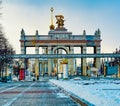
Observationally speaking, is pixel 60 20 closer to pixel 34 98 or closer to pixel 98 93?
pixel 34 98

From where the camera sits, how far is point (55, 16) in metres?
188

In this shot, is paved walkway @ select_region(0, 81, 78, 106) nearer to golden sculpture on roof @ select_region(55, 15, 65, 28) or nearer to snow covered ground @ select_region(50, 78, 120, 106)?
snow covered ground @ select_region(50, 78, 120, 106)

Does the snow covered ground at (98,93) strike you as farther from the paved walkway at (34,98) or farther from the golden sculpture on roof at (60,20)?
the golden sculpture on roof at (60,20)

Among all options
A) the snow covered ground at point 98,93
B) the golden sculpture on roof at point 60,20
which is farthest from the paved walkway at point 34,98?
the golden sculpture on roof at point 60,20

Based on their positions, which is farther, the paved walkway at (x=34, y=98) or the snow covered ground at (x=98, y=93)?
the paved walkway at (x=34, y=98)

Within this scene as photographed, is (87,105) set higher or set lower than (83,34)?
lower

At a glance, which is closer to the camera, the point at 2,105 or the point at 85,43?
the point at 2,105

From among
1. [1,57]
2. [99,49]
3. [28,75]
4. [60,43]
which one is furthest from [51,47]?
A: [1,57]

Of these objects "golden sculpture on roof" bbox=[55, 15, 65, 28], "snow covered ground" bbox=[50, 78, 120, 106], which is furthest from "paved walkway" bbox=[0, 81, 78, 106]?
"golden sculpture on roof" bbox=[55, 15, 65, 28]

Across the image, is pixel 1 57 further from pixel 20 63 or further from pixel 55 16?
pixel 55 16

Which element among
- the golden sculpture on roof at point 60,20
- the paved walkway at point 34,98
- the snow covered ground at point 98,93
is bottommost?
the paved walkway at point 34,98

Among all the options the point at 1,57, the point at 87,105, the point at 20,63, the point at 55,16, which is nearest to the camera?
the point at 87,105

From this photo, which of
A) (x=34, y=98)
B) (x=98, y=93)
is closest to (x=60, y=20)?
(x=34, y=98)

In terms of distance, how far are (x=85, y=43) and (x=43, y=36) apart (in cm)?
1481
